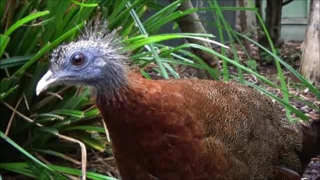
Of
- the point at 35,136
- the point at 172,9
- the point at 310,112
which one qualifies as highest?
the point at 172,9

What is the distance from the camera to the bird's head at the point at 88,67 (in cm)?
264

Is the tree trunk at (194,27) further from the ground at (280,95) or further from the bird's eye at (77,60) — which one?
the bird's eye at (77,60)

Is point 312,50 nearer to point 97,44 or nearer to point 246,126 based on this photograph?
point 246,126

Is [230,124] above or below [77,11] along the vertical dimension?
below

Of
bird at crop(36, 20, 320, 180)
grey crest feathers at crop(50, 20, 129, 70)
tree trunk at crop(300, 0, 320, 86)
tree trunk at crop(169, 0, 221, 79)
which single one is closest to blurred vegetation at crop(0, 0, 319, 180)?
grey crest feathers at crop(50, 20, 129, 70)

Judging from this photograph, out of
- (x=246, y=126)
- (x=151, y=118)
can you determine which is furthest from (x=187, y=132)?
(x=246, y=126)

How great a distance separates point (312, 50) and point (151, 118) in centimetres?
339

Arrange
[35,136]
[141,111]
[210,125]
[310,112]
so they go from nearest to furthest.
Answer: [141,111] → [210,125] → [35,136] → [310,112]

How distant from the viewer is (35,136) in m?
3.18

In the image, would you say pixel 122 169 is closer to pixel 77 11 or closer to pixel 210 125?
pixel 210 125

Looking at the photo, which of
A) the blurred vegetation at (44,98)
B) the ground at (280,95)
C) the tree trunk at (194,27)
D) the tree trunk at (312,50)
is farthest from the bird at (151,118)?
the tree trunk at (312,50)

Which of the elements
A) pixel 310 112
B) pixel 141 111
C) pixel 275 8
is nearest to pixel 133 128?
pixel 141 111

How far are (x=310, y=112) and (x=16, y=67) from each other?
2195 millimetres

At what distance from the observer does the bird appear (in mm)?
2629
